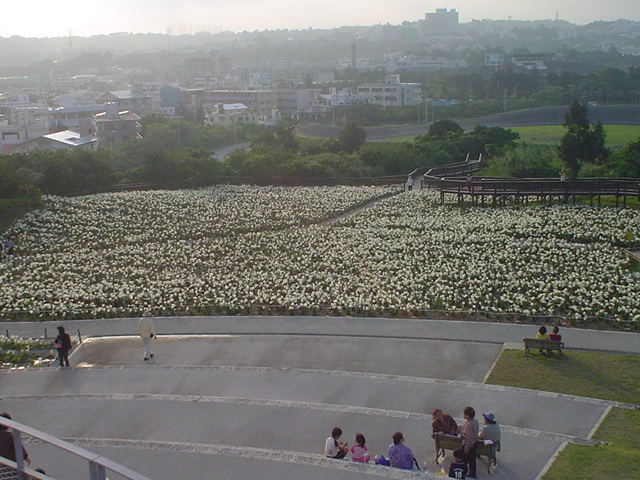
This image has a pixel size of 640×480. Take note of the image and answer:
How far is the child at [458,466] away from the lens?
871 centimetres

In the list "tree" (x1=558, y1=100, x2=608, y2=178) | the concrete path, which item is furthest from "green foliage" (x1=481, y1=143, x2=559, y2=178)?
the concrete path

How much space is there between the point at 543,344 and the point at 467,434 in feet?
15.6

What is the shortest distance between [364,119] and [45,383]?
7555cm

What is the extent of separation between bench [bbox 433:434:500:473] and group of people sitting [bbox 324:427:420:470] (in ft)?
1.68

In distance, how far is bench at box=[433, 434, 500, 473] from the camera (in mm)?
9211

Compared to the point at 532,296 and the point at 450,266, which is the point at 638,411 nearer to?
the point at 532,296

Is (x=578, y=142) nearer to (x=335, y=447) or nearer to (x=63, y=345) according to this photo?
(x=63, y=345)

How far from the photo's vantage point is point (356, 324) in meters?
16.0

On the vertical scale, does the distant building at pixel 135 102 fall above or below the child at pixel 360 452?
above

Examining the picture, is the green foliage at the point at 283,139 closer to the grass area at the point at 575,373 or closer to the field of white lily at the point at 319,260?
the field of white lily at the point at 319,260

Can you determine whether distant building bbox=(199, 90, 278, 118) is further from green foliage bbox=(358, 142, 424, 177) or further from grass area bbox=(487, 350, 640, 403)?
grass area bbox=(487, 350, 640, 403)

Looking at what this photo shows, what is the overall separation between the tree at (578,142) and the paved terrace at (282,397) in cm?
2189

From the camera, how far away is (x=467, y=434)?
30.3 ft

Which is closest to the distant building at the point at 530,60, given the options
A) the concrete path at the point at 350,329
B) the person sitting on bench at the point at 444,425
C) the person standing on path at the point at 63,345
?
the concrete path at the point at 350,329
